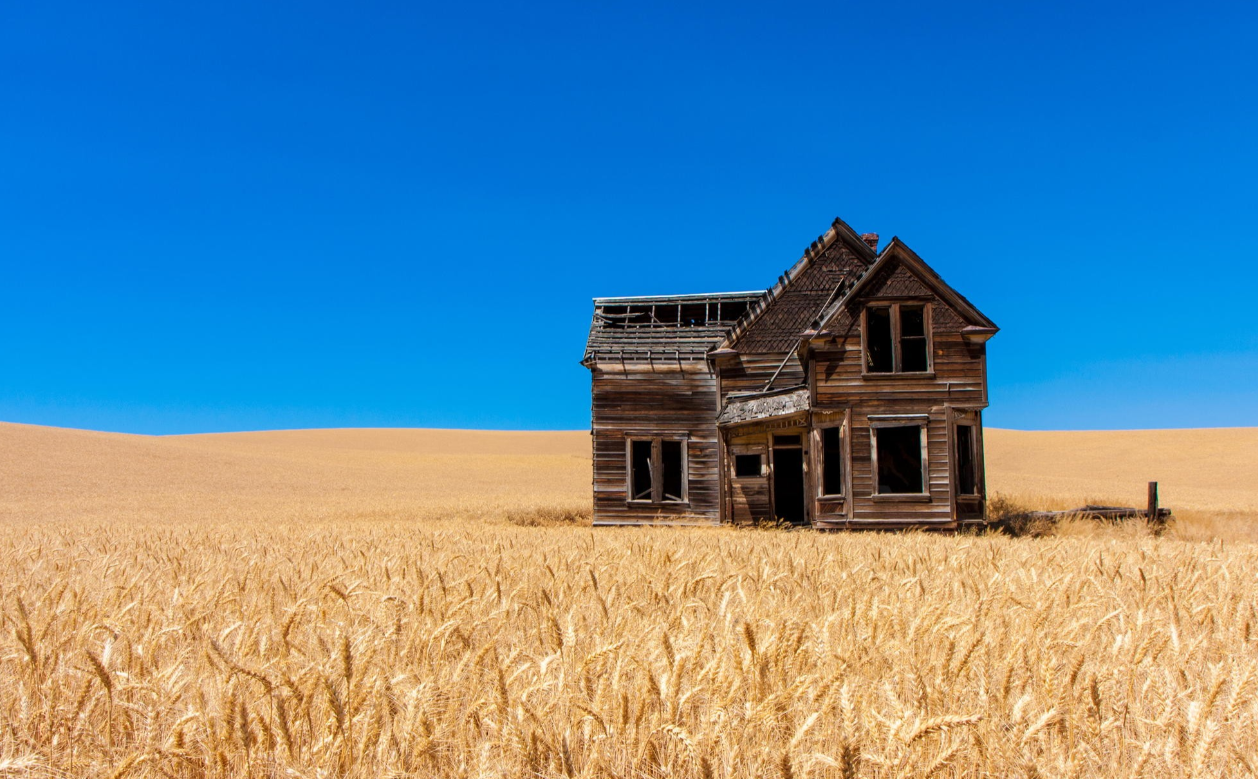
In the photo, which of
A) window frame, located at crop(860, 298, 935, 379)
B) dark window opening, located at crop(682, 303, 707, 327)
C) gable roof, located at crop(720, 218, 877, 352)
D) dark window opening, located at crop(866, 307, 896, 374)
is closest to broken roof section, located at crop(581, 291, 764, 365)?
dark window opening, located at crop(682, 303, 707, 327)

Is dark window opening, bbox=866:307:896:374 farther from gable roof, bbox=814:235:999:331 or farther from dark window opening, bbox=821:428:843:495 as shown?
dark window opening, bbox=821:428:843:495

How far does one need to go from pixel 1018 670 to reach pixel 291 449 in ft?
277

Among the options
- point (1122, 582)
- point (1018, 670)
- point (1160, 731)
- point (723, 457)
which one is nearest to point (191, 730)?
point (1160, 731)

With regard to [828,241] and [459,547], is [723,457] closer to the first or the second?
[828,241]

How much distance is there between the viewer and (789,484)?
2603cm

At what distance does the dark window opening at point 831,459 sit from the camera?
20.1 metres

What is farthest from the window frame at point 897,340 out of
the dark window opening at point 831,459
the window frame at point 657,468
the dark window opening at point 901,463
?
the window frame at point 657,468

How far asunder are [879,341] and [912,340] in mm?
1065

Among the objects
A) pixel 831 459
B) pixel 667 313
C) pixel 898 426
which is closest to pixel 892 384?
pixel 898 426

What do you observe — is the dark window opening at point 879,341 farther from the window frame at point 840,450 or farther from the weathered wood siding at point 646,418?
the weathered wood siding at point 646,418

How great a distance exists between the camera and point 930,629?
4098 mm

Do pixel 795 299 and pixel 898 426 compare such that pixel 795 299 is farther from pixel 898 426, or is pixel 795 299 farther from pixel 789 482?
pixel 789 482

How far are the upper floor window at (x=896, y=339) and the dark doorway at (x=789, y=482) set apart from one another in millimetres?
4846

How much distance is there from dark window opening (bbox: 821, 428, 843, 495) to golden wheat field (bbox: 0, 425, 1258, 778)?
35.3 feet
